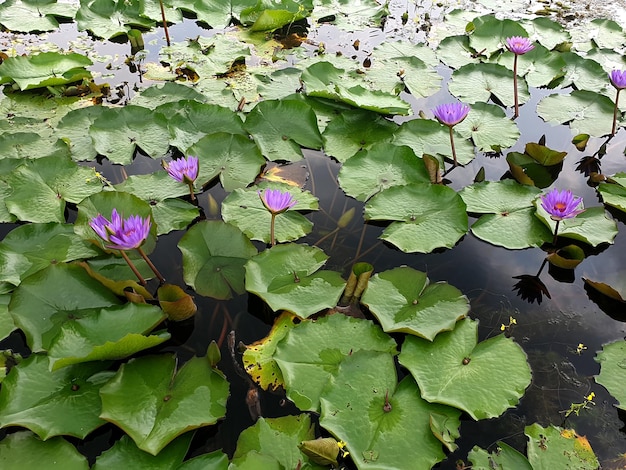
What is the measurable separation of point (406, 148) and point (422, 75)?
1.38 meters

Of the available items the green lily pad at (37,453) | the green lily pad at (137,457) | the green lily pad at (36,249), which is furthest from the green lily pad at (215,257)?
the green lily pad at (37,453)

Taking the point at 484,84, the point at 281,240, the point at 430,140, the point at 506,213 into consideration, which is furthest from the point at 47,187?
the point at 484,84

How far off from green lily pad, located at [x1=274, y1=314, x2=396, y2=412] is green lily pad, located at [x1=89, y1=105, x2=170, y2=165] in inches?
69.7

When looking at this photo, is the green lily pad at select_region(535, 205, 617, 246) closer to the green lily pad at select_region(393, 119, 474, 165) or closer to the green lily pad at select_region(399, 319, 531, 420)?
the green lily pad at select_region(393, 119, 474, 165)

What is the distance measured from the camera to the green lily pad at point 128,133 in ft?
11.0

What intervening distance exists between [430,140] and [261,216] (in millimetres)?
1349

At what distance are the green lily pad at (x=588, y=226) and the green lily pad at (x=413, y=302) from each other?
2.56ft

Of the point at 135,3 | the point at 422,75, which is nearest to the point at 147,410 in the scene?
the point at 422,75

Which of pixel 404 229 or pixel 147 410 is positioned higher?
pixel 404 229

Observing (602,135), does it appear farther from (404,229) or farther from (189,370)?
(189,370)

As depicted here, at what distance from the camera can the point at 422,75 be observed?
14.1 feet

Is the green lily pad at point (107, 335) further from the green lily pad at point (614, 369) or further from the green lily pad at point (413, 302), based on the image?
the green lily pad at point (614, 369)

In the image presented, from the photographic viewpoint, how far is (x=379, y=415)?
2014mm

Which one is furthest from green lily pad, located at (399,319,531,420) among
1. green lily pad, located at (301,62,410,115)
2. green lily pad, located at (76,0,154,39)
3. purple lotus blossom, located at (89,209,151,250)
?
green lily pad, located at (76,0,154,39)
